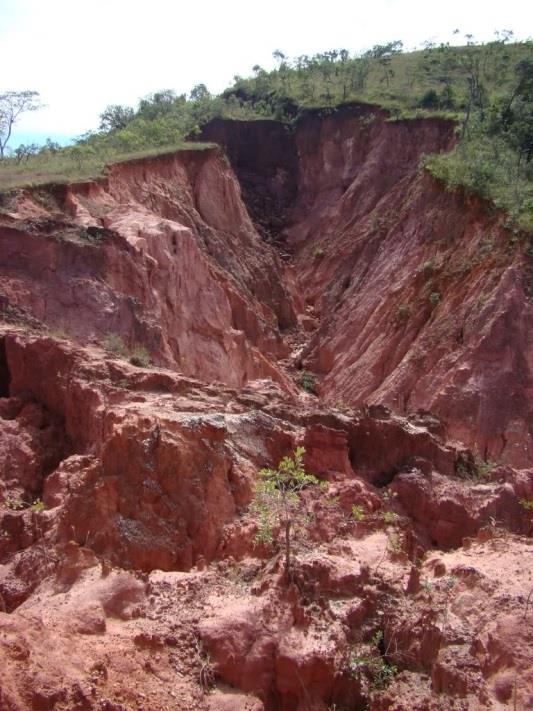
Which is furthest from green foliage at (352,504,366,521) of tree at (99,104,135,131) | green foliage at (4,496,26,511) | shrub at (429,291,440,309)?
tree at (99,104,135,131)

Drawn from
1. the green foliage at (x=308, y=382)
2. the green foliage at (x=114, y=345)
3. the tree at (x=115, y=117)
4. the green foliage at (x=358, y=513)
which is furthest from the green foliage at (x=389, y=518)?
the tree at (x=115, y=117)

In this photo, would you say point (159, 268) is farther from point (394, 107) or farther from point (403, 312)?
point (394, 107)

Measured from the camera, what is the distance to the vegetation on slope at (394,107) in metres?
27.8

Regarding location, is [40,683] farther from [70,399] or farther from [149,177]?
[149,177]

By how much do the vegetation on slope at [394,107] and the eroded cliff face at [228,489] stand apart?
5.71ft

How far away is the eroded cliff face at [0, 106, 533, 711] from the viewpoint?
26.8ft

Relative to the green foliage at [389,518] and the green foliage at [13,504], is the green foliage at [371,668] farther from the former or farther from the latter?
the green foliage at [13,504]

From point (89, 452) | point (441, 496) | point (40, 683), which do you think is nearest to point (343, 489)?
point (441, 496)

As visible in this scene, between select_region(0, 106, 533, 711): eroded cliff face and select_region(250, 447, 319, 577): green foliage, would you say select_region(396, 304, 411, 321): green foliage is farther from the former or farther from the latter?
select_region(250, 447, 319, 577): green foliage

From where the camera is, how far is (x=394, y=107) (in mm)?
40219

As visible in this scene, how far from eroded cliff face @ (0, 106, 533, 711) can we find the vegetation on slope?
5.71 ft

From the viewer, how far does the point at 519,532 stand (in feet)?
41.2

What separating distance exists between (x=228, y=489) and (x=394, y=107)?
32.9 m

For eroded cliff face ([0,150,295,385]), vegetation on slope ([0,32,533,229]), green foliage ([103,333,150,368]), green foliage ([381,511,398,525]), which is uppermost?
vegetation on slope ([0,32,533,229])
